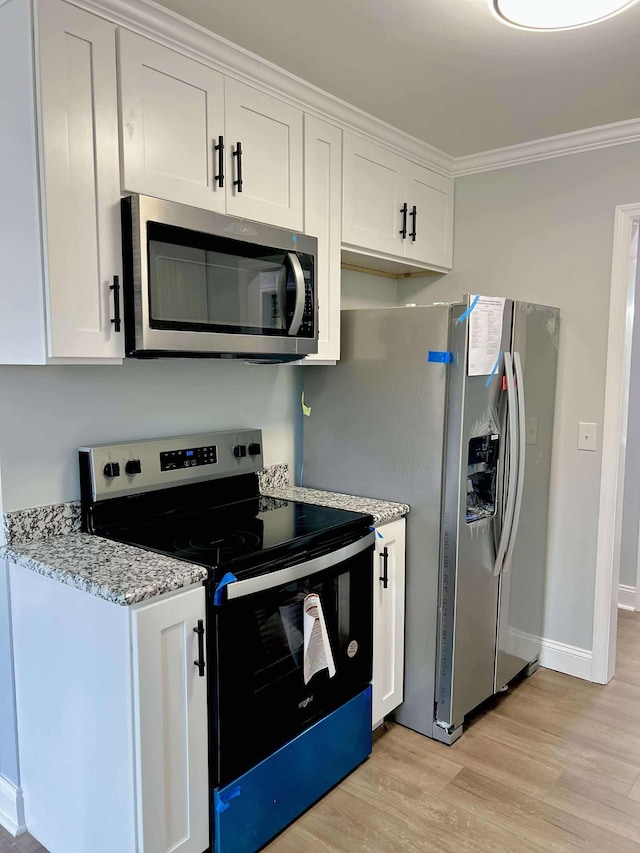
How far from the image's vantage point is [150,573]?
1.58 m

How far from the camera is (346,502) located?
2.44 m

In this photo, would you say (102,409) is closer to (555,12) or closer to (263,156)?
(263,156)

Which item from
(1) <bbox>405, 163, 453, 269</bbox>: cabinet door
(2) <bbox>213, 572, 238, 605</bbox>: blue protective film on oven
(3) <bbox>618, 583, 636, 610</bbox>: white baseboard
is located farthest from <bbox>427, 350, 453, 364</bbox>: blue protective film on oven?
(3) <bbox>618, 583, 636, 610</bbox>: white baseboard

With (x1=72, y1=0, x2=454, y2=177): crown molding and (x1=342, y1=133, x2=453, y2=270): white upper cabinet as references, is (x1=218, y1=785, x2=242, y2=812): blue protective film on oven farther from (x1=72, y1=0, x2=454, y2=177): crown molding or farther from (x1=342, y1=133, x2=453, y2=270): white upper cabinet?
(x1=72, y1=0, x2=454, y2=177): crown molding

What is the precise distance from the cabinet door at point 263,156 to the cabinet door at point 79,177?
0.41 m

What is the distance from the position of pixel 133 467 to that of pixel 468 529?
1.22 metres

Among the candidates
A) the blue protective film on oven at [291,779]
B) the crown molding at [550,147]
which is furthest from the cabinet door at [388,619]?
the crown molding at [550,147]

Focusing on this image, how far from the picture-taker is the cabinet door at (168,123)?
67.2 inches

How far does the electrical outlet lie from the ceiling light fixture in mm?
1606

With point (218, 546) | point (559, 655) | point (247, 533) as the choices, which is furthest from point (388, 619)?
point (559, 655)

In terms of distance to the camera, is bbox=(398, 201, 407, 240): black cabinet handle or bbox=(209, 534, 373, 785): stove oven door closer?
bbox=(209, 534, 373, 785): stove oven door

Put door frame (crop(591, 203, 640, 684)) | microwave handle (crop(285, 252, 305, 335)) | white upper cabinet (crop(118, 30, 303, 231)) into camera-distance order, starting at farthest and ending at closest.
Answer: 1. door frame (crop(591, 203, 640, 684))
2. microwave handle (crop(285, 252, 305, 335))
3. white upper cabinet (crop(118, 30, 303, 231))

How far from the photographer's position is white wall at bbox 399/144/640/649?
108 inches

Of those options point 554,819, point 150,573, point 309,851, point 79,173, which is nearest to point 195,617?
point 150,573
